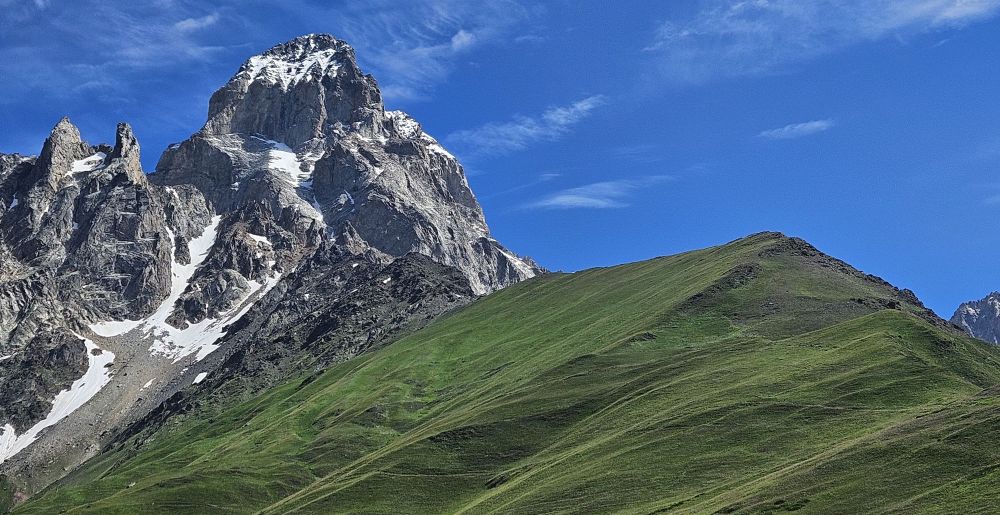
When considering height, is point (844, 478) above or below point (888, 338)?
below

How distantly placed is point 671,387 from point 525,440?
2734cm

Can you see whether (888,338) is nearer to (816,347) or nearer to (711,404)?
(816,347)

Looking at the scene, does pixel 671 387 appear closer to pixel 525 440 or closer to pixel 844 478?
pixel 525 440

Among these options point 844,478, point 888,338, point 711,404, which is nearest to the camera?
point 844,478

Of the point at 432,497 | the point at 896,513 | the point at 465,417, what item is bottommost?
the point at 896,513

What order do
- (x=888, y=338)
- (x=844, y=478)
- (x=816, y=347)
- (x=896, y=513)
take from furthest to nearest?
(x=816, y=347), (x=888, y=338), (x=844, y=478), (x=896, y=513)

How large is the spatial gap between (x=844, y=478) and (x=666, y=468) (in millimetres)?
34594

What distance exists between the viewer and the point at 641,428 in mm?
145625

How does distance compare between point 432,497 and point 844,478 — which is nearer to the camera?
point 844,478

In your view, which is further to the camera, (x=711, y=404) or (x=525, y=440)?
(x=525, y=440)

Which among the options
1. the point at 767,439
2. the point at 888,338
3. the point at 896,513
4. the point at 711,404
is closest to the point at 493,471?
the point at 711,404

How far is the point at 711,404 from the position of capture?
14538cm

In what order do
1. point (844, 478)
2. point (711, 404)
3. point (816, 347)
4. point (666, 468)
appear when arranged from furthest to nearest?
1. point (816, 347)
2. point (711, 404)
3. point (666, 468)
4. point (844, 478)

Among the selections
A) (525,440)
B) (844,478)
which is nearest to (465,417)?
(525,440)
